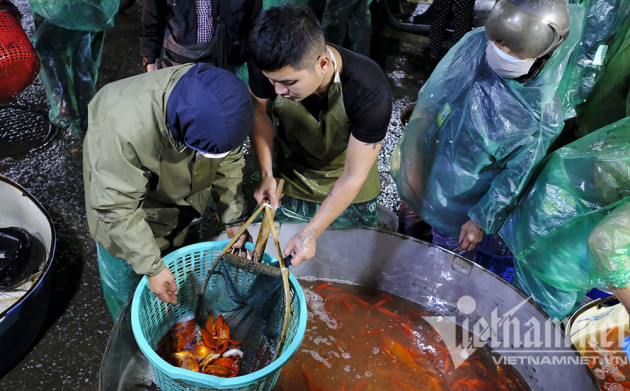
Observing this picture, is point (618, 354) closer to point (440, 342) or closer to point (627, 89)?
point (440, 342)

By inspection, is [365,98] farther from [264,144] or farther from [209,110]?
[209,110]

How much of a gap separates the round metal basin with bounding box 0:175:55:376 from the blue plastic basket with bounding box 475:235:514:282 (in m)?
2.51

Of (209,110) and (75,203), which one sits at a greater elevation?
(209,110)

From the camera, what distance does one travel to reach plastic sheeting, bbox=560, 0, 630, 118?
298cm

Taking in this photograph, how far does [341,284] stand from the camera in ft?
9.57

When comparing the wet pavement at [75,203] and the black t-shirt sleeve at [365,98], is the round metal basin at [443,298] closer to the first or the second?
the black t-shirt sleeve at [365,98]

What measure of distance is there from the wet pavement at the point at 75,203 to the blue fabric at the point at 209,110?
161cm

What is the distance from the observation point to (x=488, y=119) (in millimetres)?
2441

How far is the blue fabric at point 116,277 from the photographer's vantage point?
2377 millimetres

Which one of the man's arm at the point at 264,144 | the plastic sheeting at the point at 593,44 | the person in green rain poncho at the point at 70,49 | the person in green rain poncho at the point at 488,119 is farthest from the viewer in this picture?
the person in green rain poncho at the point at 70,49

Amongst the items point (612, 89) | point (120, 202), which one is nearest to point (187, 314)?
point (120, 202)

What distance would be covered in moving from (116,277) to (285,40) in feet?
4.49

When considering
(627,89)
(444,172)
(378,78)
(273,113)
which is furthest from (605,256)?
(273,113)

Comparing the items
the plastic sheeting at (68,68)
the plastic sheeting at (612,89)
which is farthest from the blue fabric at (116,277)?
the plastic sheeting at (612,89)
